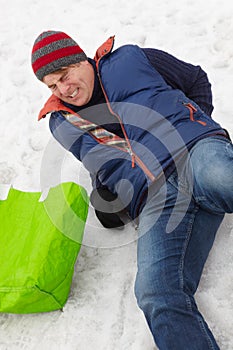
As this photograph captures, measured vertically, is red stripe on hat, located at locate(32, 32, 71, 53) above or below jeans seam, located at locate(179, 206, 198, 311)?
above

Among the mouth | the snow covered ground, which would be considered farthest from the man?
the snow covered ground

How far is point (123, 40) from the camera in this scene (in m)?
3.03

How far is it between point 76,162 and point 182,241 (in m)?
0.91

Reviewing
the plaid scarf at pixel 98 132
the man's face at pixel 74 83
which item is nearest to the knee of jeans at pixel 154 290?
the plaid scarf at pixel 98 132

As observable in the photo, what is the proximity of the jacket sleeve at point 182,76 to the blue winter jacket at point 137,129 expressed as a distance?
8 centimetres

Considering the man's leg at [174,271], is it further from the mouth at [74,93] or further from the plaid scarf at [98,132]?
the mouth at [74,93]

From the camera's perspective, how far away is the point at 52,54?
1.80 m

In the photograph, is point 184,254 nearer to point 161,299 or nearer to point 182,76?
point 161,299

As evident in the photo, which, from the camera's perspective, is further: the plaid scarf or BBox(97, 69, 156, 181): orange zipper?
the plaid scarf

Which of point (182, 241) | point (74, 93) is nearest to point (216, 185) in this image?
point (182, 241)

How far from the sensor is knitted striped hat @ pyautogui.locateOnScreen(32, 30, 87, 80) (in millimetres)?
1805

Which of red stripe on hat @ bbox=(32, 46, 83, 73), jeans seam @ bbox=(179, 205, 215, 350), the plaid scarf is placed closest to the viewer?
jeans seam @ bbox=(179, 205, 215, 350)

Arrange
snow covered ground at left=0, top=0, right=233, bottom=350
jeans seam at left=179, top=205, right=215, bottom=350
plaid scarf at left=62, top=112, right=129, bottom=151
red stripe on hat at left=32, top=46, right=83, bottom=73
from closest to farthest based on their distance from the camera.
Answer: jeans seam at left=179, top=205, right=215, bottom=350 → snow covered ground at left=0, top=0, right=233, bottom=350 → red stripe on hat at left=32, top=46, right=83, bottom=73 → plaid scarf at left=62, top=112, right=129, bottom=151

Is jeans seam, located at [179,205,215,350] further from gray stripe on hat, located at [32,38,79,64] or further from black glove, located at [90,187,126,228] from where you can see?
gray stripe on hat, located at [32,38,79,64]
